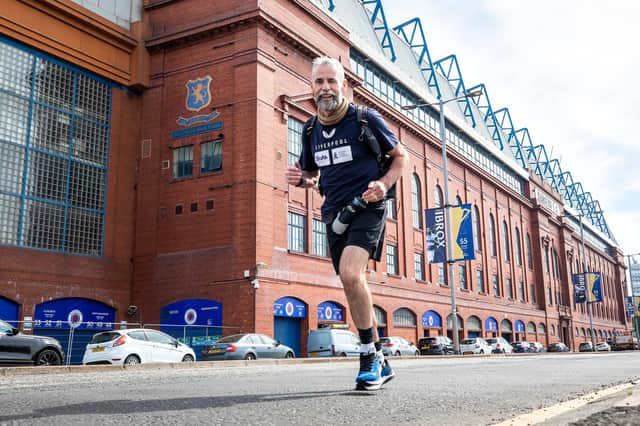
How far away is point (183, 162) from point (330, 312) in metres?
10.5

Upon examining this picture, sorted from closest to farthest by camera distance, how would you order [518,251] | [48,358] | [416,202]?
[48,358], [416,202], [518,251]

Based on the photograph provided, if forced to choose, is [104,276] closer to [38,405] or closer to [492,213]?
[38,405]

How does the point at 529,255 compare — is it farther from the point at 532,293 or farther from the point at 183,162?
the point at 183,162

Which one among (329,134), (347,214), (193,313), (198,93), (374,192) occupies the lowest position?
(347,214)

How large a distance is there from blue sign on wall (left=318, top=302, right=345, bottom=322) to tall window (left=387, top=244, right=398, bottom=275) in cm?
739

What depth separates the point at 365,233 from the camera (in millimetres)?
4613

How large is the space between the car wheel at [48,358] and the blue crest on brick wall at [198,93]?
53.5ft

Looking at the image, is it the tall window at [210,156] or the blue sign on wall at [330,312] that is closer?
the tall window at [210,156]

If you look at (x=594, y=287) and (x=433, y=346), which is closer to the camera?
(x=433, y=346)

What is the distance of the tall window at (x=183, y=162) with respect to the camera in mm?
30016

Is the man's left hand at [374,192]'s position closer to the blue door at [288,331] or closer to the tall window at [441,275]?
the blue door at [288,331]

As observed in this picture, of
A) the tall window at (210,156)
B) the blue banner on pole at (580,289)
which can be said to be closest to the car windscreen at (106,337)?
the tall window at (210,156)

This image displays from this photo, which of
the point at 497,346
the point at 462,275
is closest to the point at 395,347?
the point at 497,346

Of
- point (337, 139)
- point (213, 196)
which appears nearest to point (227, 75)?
point (213, 196)
